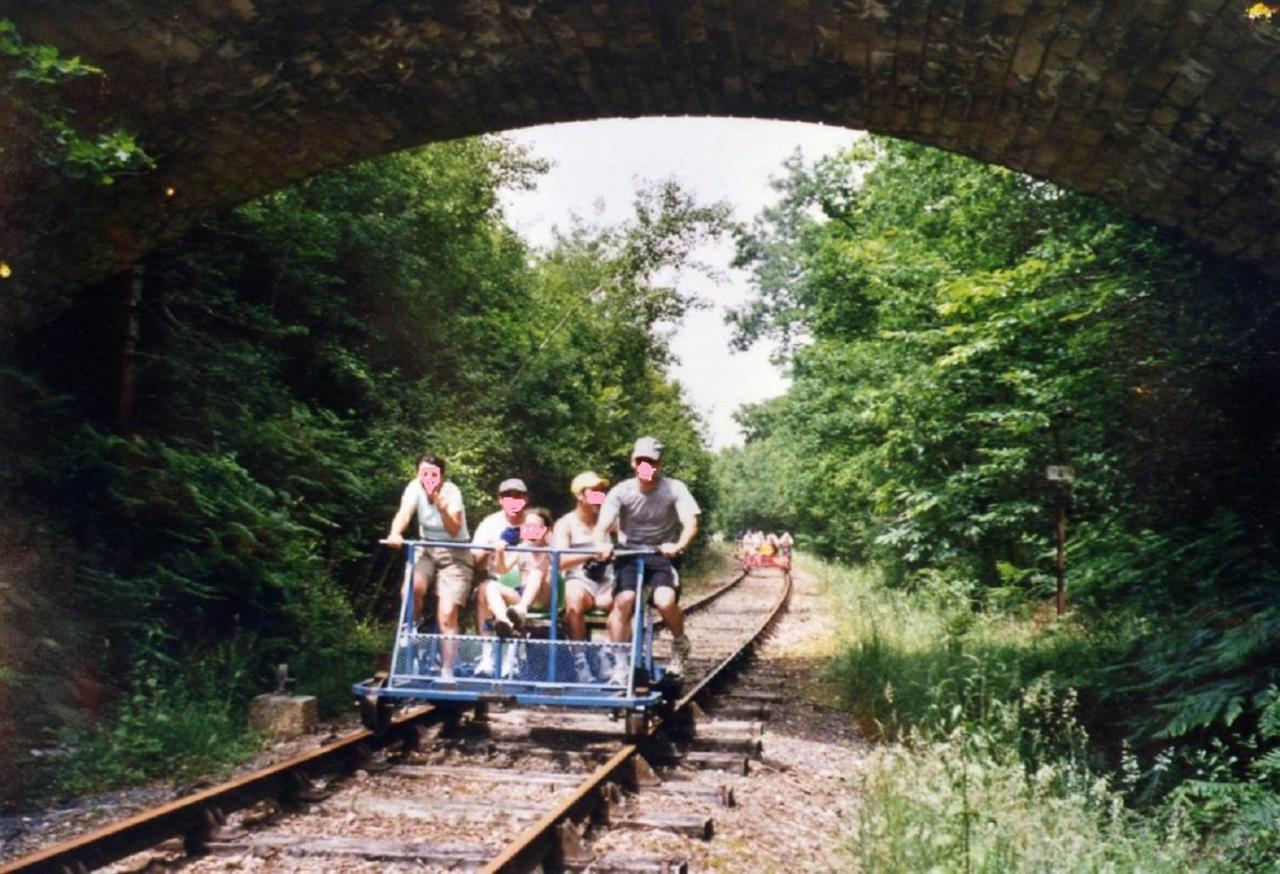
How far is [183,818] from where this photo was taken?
5.00 metres

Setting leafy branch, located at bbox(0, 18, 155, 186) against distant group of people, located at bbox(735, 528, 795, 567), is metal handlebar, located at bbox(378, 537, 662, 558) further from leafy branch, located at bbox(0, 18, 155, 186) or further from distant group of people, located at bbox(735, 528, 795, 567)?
distant group of people, located at bbox(735, 528, 795, 567)

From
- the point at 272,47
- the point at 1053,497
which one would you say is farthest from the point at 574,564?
the point at 1053,497

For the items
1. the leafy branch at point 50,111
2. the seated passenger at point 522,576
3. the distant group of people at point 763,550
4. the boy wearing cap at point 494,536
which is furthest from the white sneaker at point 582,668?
the distant group of people at point 763,550

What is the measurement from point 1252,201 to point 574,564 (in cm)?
501

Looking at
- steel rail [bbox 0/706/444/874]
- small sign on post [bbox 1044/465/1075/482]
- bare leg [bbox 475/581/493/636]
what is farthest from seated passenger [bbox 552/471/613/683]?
small sign on post [bbox 1044/465/1075/482]

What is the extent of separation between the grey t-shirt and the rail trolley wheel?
179cm

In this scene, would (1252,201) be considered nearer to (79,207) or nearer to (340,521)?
(79,207)

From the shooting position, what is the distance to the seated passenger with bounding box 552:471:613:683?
7797mm

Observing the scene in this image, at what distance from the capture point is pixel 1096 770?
22.8 feet

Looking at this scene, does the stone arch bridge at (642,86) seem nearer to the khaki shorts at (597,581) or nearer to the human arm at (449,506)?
the human arm at (449,506)

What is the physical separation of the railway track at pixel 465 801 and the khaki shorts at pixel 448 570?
33.7 inches

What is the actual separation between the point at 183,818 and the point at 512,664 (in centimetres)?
264

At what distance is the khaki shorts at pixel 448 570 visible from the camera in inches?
309

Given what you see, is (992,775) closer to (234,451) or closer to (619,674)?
(619,674)
